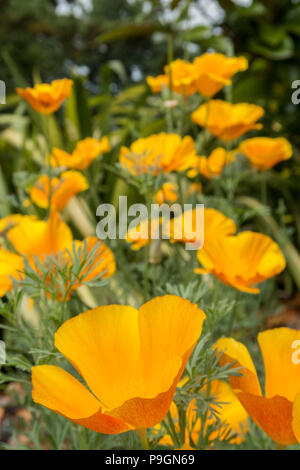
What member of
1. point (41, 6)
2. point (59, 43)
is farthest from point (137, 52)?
point (41, 6)

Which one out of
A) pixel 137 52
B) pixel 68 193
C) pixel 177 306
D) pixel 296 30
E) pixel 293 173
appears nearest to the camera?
pixel 177 306

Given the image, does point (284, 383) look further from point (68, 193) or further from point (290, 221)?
point (290, 221)

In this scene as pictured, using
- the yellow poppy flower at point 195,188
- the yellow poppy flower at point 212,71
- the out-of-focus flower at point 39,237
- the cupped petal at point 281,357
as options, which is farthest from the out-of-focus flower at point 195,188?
the cupped petal at point 281,357

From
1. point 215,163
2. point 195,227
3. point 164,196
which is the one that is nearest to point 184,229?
point 195,227

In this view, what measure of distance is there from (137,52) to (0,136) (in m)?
6.82

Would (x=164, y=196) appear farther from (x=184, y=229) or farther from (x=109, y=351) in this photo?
(x=109, y=351)

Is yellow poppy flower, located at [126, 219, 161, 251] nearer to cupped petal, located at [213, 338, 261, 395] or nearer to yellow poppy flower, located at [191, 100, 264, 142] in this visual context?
cupped petal, located at [213, 338, 261, 395]

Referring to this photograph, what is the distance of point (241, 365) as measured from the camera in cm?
30

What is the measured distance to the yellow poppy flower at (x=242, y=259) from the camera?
413mm

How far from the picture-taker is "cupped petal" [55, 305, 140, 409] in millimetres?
284

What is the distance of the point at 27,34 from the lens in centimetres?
613

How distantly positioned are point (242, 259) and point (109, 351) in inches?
8.4

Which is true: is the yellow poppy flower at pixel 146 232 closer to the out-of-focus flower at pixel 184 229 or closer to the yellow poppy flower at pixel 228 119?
the out-of-focus flower at pixel 184 229

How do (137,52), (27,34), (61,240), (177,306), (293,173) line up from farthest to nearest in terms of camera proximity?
(137,52), (27,34), (293,173), (61,240), (177,306)
